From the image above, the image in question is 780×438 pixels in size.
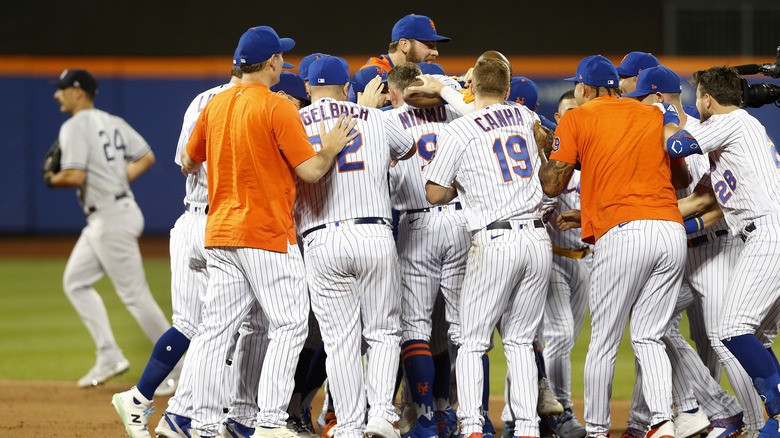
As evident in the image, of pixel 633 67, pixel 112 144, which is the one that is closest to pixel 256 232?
pixel 633 67

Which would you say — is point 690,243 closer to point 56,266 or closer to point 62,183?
point 62,183

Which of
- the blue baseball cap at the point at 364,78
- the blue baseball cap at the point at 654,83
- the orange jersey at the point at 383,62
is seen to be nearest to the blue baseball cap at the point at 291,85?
the blue baseball cap at the point at 364,78

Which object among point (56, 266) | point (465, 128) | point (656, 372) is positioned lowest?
point (56, 266)

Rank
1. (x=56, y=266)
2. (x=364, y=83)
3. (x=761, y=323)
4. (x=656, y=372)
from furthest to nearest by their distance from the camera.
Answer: (x=56, y=266), (x=364, y=83), (x=761, y=323), (x=656, y=372)

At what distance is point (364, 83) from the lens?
5.71 metres

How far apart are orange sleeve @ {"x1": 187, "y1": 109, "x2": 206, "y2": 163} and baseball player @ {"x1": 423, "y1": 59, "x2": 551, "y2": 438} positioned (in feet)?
3.94

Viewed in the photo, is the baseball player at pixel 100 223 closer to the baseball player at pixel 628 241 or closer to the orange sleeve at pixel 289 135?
the orange sleeve at pixel 289 135

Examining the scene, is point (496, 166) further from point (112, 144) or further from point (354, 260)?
point (112, 144)

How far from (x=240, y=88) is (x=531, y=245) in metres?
1.70

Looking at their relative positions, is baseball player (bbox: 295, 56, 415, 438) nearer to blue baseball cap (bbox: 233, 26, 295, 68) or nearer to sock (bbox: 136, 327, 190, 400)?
blue baseball cap (bbox: 233, 26, 295, 68)

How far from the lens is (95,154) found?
24.0 ft

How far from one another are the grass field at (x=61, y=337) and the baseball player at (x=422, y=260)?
1.91 m

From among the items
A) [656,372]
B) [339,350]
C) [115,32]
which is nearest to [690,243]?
[656,372]

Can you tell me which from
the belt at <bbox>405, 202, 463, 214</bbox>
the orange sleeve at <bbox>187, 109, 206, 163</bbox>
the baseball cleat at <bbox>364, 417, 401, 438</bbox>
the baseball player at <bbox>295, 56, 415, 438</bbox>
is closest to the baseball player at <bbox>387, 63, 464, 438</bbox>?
Answer: the belt at <bbox>405, 202, 463, 214</bbox>
